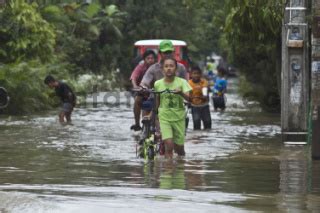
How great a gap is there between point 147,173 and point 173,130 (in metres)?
1.60

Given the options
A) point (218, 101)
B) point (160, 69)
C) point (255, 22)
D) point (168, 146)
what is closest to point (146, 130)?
point (168, 146)

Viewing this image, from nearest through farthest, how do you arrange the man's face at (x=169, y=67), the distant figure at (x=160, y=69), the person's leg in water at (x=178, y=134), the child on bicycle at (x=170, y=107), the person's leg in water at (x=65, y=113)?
the man's face at (x=169, y=67) → the child on bicycle at (x=170, y=107) → the person's leg in water at (x=178, y=134) → the distant figure at (x=160, y=69) → the person's leg in water at (x=65, y=113)

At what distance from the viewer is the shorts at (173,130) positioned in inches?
553

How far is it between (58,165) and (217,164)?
233cm

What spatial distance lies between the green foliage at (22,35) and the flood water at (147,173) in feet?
27.7

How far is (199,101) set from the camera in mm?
21922

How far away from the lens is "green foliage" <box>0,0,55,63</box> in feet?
98.4

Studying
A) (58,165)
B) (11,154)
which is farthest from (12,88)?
(58,165)

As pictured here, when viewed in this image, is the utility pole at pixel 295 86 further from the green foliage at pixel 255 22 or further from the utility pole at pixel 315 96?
the utility pole at pixel 315 96

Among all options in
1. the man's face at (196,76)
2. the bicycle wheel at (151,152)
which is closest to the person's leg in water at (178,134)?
the bicycle wheel at (151,152)

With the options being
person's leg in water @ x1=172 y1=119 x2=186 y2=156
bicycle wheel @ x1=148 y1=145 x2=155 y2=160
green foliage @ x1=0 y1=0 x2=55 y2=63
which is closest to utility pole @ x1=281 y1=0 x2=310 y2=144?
person's leg in water @ x1=172 y1=119 x2=186 y2=156

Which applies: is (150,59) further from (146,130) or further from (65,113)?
(65,113)

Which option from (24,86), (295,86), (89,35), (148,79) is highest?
(89,35)

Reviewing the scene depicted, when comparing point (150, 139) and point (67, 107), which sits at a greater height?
point (150, 139)
